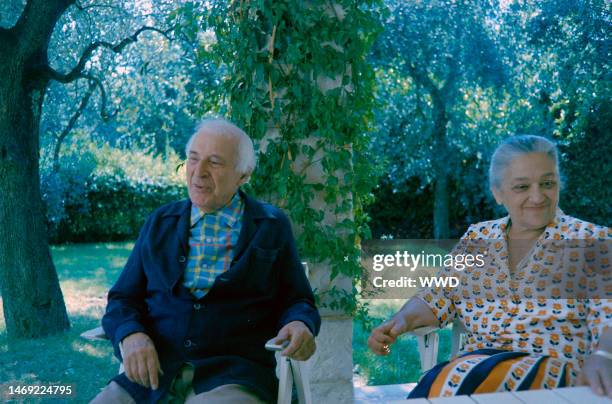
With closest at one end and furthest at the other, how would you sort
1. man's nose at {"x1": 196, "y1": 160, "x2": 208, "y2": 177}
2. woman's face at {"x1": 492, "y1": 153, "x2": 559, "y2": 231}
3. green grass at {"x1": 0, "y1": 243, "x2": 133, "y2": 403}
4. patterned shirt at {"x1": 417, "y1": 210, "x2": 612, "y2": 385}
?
1. patterned shirt at {"x1": 417, "y1": 210, "x2": 612, "y2": 385}
2. woman's face at {"x1": 492, "y1": 153, "x2": 559, "y2": 231}
3. man's nose at {"x1": 196, "y1": 160, "x2": 208, "y2": 177}
4. green grass at {"x1": 0, "y1": 243, "x2": 133, "y2": 403}

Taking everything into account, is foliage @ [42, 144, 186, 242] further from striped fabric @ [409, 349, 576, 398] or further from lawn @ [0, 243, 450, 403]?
striped fabric @ [409, 349, 576, 398]

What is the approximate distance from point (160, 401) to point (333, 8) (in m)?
1.74

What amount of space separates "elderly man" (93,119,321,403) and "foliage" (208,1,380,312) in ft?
1.63

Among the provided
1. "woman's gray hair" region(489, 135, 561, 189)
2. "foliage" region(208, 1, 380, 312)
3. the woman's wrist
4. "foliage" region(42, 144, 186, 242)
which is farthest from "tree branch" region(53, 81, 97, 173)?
the woman's wrist

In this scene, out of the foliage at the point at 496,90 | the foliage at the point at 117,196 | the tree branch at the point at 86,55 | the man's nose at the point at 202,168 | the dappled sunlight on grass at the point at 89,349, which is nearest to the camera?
the man's nose at the point at 202,168

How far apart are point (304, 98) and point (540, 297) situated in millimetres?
1265

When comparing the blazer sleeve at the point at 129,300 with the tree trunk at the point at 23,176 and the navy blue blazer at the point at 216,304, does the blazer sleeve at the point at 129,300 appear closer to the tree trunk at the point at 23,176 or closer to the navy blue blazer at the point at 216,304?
the navy blue blazer at the point at 216,304

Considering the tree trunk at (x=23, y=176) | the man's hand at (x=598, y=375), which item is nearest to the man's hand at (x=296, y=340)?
the man's hand at (x=598, y=375)

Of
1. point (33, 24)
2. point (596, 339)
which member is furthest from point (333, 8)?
point (33, 24)

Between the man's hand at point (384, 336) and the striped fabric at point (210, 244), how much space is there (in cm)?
52

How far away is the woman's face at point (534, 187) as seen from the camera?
75.3 inches

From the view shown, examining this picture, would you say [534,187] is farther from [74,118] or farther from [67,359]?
[74,118]

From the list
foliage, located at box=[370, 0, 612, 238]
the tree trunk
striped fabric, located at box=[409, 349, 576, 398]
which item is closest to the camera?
striped fabric, located at box=[409, 349, 576, 398]

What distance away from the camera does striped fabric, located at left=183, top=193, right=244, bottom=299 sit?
6.48ft
